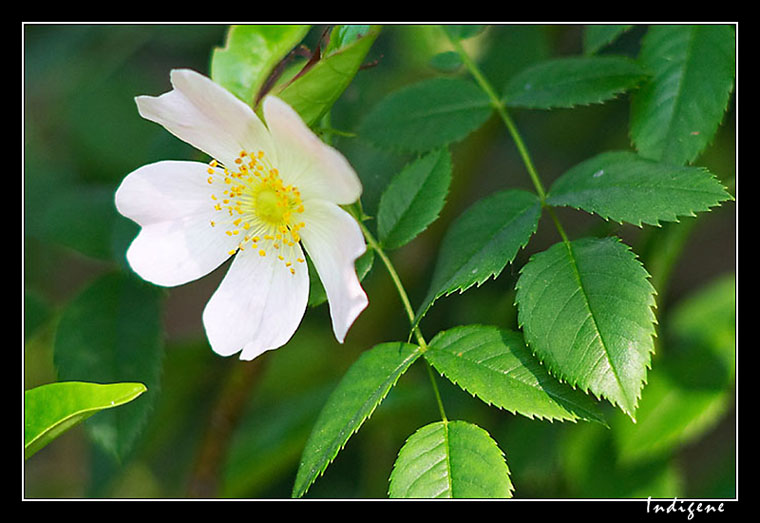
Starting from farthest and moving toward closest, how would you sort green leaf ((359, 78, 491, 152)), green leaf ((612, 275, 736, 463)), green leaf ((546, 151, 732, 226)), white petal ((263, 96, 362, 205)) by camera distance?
1. green leaf ((612, 275, 736, 463))
2. green leaf ((359, 78, 491, 152))
3. green leaf ((546, 151, 732, 226))
4. white petal ((263, 96, 362, 205))

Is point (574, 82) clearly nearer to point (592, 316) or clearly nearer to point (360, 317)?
point (592, 316)

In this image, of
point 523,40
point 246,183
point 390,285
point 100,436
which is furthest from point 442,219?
point 100,436

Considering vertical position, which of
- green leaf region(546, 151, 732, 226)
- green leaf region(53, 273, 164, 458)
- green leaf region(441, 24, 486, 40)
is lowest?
green leaf region(53, 273, 164, 458)

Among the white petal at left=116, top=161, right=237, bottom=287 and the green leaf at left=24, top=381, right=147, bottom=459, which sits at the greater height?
the white petal at left=116, top=161, right=237, bottom=287

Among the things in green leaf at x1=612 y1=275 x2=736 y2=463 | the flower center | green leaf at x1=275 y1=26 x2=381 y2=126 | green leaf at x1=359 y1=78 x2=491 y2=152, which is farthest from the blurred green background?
green leaf at x1=275 y1=26 x2=381 y2=126

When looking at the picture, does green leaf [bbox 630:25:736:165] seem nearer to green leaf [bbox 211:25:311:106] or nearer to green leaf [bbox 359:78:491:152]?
green leaf [bbox 359:78:491:152]

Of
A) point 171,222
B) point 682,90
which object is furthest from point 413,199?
point 682,90

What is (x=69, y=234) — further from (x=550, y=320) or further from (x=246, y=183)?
(x=550, y=320)

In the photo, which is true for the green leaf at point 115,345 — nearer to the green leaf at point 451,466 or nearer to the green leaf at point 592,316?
the green leaf at point 451,466
